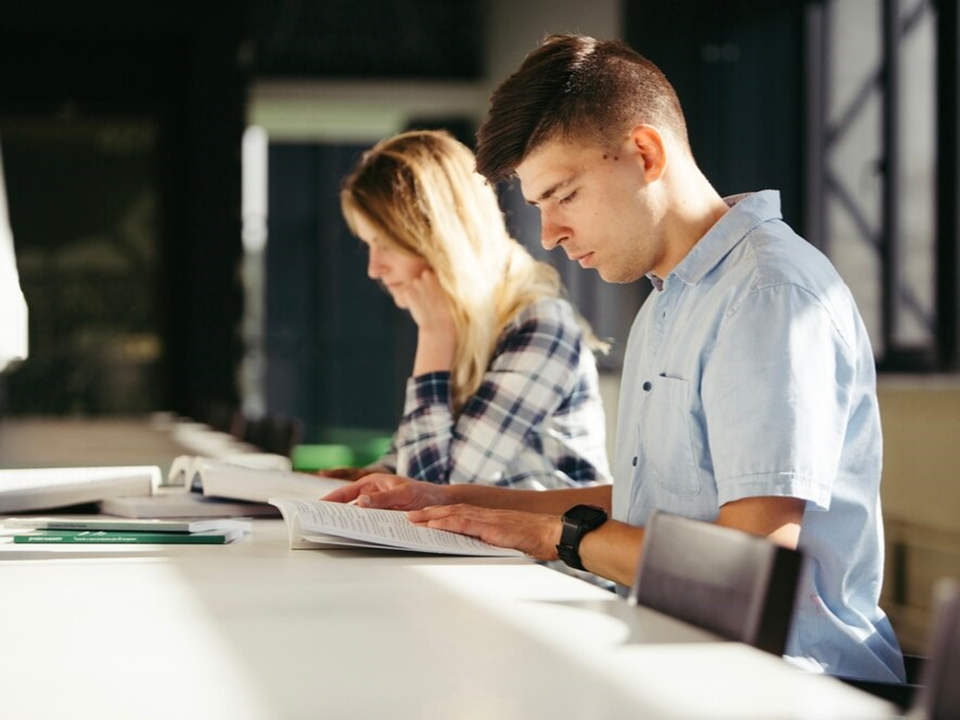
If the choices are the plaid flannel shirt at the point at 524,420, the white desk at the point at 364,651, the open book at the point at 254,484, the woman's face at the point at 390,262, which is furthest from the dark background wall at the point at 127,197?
the white desk at the point at 364,651

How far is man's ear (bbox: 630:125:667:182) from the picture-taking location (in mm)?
A: 1825

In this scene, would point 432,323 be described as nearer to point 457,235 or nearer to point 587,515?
point 457,235

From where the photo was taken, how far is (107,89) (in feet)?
28.3

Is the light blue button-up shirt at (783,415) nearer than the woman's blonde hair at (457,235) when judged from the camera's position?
Yes

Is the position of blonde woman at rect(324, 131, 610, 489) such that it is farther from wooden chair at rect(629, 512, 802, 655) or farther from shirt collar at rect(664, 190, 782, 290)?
wooden chair at rect(629, 512, 802, 655)

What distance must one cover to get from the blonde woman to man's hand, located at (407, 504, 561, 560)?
2.10 feet

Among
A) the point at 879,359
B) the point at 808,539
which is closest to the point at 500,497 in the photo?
the point at 808,539

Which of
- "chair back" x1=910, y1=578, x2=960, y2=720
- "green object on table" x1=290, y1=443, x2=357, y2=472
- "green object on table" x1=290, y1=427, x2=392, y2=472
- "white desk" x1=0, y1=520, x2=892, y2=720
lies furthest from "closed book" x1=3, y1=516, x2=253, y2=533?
"green object on table" x1=290, y1=443, x2=357, y2=472

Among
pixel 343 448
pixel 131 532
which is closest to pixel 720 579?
pixel 131 532

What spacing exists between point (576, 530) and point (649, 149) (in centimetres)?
52

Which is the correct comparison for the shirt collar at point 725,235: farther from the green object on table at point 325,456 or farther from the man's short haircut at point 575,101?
the green object on table at point 325,456

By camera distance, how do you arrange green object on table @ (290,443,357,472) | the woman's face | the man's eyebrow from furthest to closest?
green object on table @ (290,443,357,472), the woman's face, the man's eyebrow

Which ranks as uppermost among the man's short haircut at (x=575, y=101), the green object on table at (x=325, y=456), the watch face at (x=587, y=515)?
the man's short haircut at (x=575, y=101)

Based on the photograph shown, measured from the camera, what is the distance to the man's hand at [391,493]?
6.95 ft
